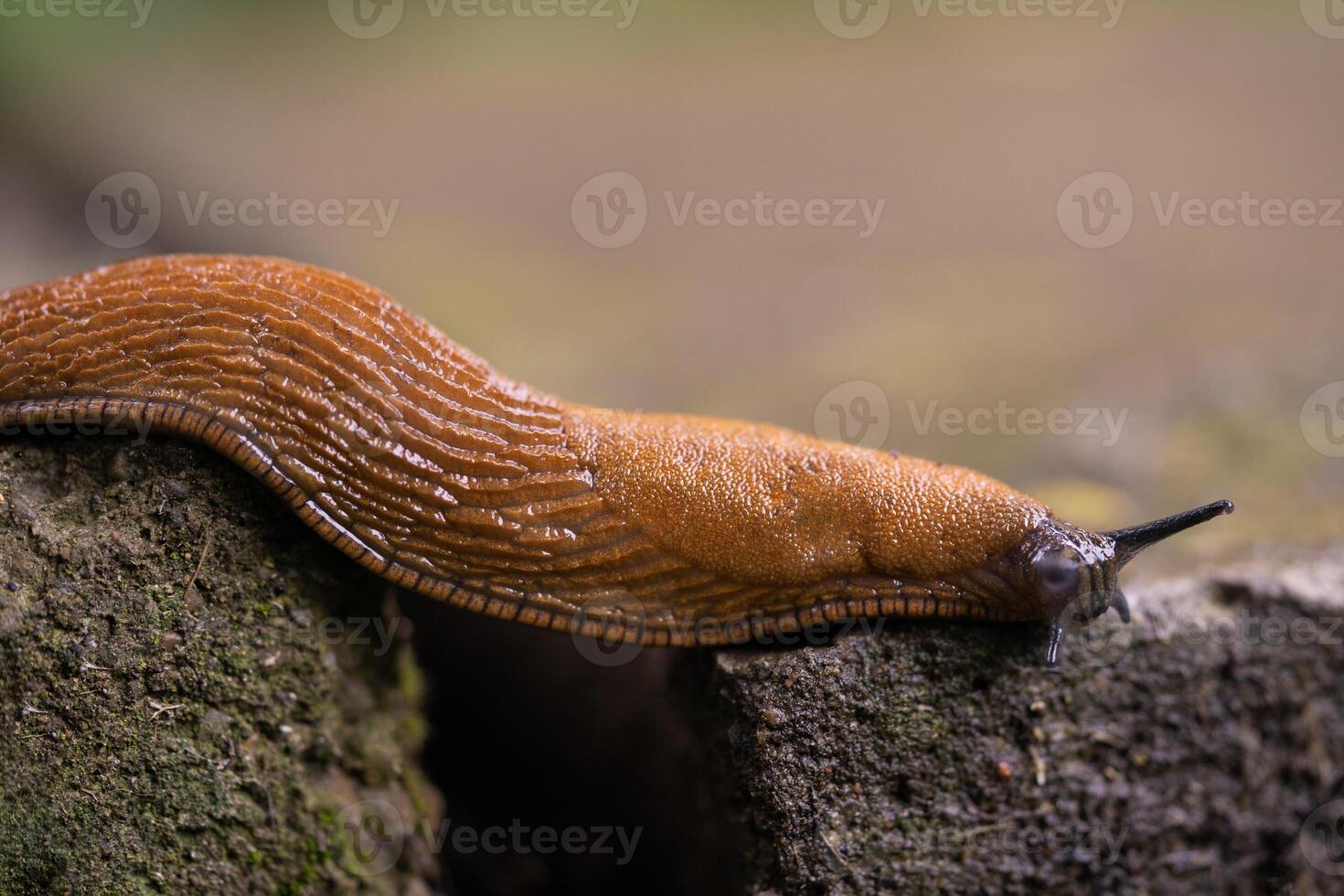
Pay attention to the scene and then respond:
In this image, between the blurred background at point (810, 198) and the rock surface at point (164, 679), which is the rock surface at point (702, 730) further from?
the blurred background at point (810, 198)

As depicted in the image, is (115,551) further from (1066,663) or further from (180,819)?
(1066,663)

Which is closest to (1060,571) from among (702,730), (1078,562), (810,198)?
(1078,562)

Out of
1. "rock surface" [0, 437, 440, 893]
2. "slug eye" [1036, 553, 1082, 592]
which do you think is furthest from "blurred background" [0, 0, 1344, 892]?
"slug eye" [1036, 553, 1082, 592]

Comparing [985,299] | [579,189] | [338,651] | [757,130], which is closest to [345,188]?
[579,189]

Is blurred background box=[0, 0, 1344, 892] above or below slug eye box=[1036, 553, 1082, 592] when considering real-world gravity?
above

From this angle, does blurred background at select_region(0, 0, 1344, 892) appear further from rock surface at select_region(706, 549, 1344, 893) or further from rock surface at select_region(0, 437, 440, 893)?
rock surface at select_region(0, 437, 440, 893)

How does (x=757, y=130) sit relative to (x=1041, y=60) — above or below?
below
